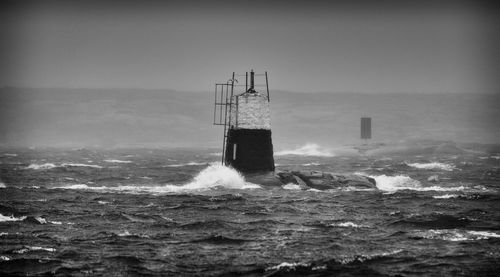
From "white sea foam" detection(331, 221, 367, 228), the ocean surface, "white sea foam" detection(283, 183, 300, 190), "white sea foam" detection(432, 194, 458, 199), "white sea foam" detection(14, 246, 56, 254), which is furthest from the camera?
"white sea foam" detection(283, 183, 300, 190)

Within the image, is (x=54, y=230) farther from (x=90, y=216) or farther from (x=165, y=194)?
(x=165, y=194)

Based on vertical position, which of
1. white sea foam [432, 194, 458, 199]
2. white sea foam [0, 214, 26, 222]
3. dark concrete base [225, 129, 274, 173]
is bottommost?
white sea foam [432, 194, 458, 199]

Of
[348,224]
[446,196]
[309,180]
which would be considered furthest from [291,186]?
[348,224]

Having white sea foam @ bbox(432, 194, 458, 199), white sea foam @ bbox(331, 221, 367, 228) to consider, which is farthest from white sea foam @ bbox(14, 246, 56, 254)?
white sea foam @ bbox(432, 194, 458, 199)

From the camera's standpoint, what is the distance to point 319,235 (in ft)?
98.1

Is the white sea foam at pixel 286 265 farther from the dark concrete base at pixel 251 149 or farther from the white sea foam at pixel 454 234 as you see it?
the dark concrete base at pixel 251 149

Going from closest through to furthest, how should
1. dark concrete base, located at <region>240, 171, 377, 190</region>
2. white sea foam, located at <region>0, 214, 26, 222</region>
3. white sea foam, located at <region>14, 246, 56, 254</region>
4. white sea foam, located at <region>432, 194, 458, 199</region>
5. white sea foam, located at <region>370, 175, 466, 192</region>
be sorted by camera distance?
white sea foam, located at <region>14, 246, 56, 254</region>
white sea foam, located at <region>0, 214, 26, 222</region>
white sea foam, located at <region>432, 194, 458, 199</region>
dark concrete base, located at <region>240, 171, 377, 190</region>
white sea foam, located at <region>370, 175, 466, 192</region>

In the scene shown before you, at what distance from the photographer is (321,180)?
4703cm

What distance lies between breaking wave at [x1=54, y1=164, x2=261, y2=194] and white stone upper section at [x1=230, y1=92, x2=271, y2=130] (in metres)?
2.95

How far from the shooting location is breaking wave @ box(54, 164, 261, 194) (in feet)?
151

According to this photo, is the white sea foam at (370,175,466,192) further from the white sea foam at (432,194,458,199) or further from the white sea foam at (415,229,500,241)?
the white sea foam at (415,229,500,241)

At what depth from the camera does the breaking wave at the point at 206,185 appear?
46125 mm

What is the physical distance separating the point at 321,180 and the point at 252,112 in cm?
575

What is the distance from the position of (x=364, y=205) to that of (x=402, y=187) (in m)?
12.3
